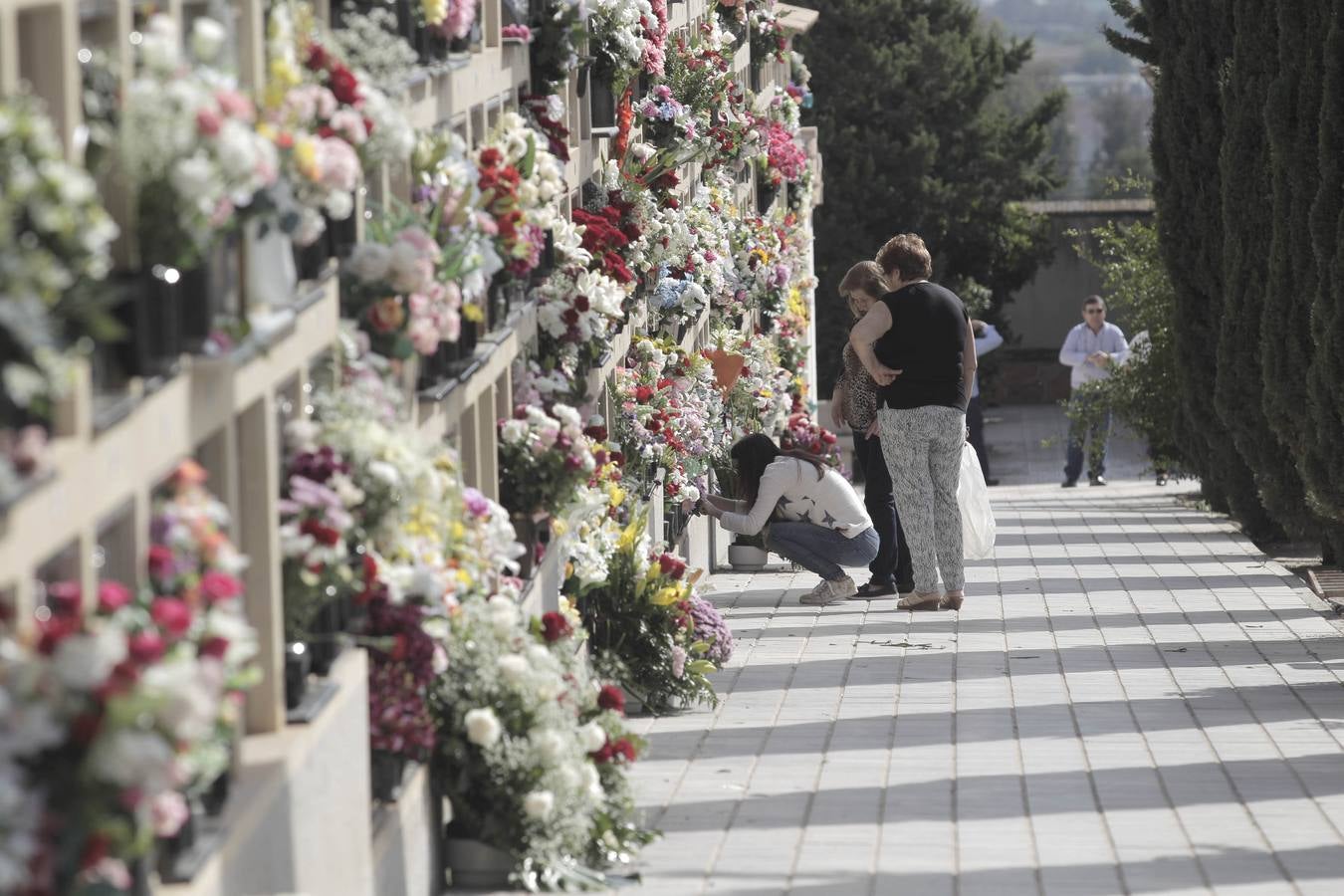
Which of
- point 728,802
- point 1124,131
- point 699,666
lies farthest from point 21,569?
point 1124,131

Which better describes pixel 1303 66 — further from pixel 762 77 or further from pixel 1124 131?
pixel 1124 131

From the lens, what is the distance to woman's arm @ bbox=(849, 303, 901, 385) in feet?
32.7

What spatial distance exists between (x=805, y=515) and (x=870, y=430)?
540 millimetres

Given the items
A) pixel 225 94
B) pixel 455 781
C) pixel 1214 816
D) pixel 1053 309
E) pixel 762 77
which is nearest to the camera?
pixel 225 94

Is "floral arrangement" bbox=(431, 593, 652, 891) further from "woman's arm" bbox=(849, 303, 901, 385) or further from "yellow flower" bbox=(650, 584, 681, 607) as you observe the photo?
"woman's arm" bbox=(849, 303, 901, 385)

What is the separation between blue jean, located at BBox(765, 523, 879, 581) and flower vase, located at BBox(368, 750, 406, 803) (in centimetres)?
592

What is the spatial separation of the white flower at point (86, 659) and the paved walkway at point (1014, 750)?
285cm

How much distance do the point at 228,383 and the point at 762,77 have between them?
13376 mm

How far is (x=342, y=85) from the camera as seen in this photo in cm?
424

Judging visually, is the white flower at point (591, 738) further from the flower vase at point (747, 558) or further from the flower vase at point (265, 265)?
the flower vase at point (747, 558)

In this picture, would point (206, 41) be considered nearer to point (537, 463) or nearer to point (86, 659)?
point (86, 659)

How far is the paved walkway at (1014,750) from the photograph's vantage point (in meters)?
5.66

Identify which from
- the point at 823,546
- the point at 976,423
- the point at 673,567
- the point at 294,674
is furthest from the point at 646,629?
the point at 976,423

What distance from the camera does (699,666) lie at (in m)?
7.82
